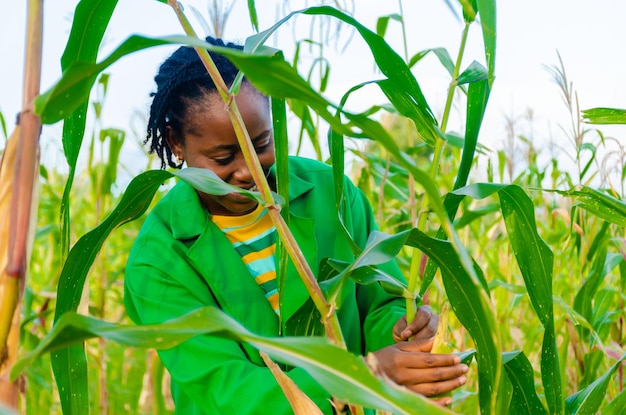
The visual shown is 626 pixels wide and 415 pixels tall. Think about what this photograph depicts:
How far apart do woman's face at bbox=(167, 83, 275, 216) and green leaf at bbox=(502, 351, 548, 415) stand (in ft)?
1.36

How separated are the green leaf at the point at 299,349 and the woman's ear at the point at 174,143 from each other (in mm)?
696

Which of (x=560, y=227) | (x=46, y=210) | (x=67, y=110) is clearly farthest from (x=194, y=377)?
(x=560, y=227)

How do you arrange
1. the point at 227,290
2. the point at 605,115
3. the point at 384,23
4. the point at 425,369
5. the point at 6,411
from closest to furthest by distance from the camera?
the point at 6,411 < the point at 425,369 < the point at 605,115 < the point at 227,290 < the point at 384,23

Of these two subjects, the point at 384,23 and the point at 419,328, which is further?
the point at 384,23

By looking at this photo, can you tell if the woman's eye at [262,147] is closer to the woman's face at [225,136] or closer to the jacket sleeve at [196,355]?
the woman's face at [225,136]

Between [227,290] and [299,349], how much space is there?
652 millimetres

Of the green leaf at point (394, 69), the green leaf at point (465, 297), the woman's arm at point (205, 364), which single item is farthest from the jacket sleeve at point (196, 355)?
the green leaf at point (394, 69)

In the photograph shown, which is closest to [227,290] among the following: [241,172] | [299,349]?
[241,172]

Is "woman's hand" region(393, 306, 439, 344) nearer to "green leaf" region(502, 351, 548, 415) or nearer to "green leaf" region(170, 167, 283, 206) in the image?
"green leaf" region(502, 351, 548, 415)

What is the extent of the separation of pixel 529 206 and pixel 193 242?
1.86ft

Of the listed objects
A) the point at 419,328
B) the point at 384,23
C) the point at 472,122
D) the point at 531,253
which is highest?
the point at 384,23

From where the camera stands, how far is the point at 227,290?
1127mm

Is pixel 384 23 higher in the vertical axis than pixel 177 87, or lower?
higher

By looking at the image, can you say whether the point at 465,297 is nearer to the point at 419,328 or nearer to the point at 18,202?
the point at 419,328
